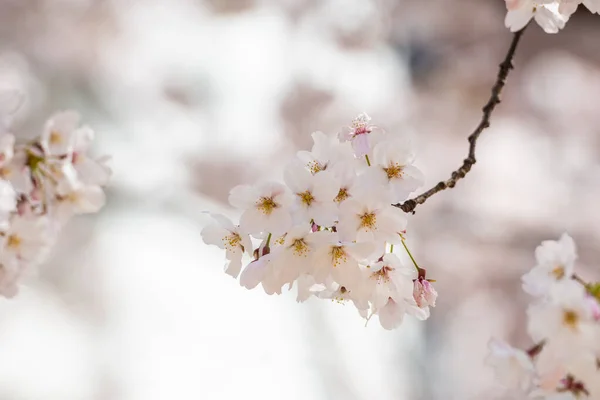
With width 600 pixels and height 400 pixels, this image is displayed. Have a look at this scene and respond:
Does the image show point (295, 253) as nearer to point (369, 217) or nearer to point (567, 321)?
point (369, 217)

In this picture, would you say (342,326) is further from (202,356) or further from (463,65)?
(463,65)

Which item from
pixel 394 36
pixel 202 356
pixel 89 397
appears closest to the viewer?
pixel 89 397

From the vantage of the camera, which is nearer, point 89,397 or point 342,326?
point 89,397

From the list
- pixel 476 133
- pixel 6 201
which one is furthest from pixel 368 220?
pixel 6 201

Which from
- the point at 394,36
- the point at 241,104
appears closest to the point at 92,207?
the point at 241,104

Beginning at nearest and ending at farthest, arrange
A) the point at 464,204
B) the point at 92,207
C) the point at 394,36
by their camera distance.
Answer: the point at 92,207
the point at 464,204
the point at 394,36

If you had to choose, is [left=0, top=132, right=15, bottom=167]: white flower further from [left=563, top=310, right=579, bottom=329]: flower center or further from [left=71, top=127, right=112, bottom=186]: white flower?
[left=563, top=310, right=579, bottom=329]: flower center

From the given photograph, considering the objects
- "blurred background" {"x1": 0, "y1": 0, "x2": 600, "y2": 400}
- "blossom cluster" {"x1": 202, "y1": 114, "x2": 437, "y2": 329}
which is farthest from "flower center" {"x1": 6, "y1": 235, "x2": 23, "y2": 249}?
"blurred background" {"x1": 0, "y1": 0, "x2": 600, "y2": 400}
